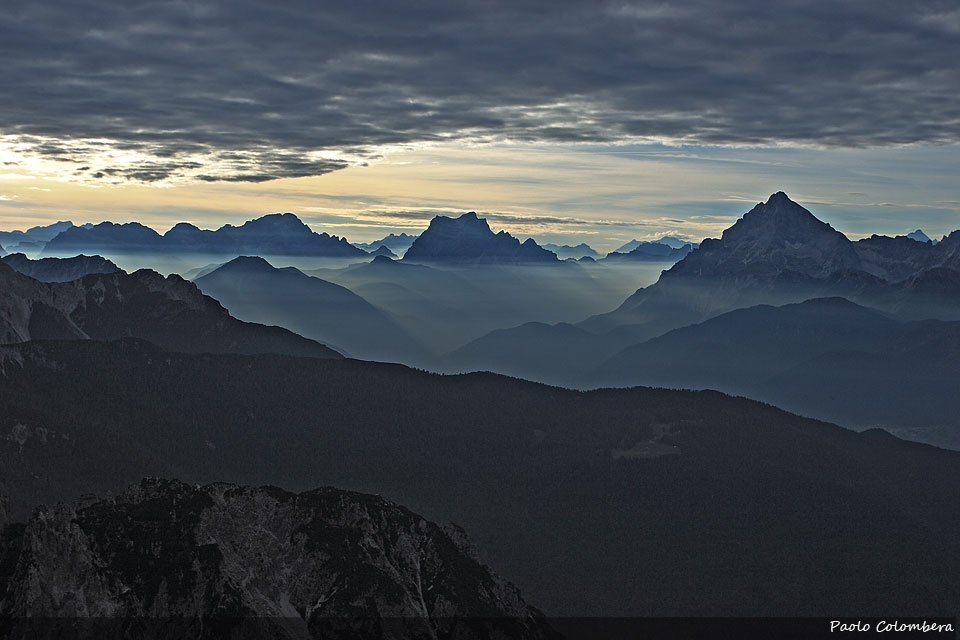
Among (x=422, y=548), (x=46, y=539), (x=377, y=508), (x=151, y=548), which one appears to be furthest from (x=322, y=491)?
(x=46, y=539)

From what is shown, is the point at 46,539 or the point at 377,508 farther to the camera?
the point at 377,508

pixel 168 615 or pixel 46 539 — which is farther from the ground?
pixel 46 539

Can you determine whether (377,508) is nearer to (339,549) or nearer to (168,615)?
(339,549)

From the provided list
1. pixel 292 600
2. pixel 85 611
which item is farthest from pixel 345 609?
pixel 85 611

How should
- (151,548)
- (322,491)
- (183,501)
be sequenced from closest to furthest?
(151,548) → (183,501) → (322,491)

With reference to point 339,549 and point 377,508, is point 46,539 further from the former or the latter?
point 377,508

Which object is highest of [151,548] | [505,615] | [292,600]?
[151,548]

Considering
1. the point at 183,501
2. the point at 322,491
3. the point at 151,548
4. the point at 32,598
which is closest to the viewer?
the point at 32,598
